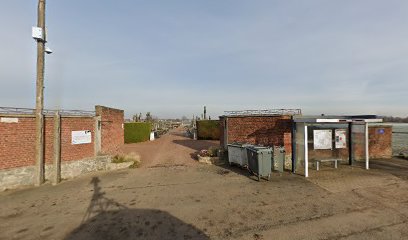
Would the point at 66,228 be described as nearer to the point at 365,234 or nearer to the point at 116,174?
the point at 116,174

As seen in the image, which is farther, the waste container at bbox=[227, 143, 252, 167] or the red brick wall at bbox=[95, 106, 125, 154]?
the red brick wall at bbox=[95, 106, 125, 154]

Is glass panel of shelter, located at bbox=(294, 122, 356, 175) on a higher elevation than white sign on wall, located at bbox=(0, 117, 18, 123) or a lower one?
lower

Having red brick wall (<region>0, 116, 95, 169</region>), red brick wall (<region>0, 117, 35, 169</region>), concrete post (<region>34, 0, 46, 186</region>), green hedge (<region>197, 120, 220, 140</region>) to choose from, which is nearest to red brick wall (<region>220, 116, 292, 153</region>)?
red brick wall (<region>0, 116, 95, 169</region>)

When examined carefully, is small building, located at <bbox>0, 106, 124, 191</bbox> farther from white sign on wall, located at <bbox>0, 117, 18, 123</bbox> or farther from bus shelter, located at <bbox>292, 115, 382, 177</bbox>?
bus shelter, located at <bbox>292, 115, 382, 177</bbox>

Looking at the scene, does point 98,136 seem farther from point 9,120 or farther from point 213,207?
point 213,207

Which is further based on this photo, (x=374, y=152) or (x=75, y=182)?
(x=374, y=152)

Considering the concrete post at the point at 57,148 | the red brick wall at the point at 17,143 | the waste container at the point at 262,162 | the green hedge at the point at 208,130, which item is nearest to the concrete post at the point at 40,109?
the red brick wall at the point at 17,143

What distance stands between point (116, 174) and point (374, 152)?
52.1ft

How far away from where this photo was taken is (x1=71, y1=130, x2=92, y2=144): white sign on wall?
11.7 metres

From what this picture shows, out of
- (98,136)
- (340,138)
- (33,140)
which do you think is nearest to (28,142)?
(33,140)

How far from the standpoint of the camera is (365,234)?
5.70m

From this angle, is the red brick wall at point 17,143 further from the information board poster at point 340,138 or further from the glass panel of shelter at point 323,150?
the information board poster at point 340,138

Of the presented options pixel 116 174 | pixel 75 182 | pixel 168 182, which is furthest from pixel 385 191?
pixel 75 182

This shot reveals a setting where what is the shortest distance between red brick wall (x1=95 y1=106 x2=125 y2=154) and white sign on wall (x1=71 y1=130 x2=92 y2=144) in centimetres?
143
